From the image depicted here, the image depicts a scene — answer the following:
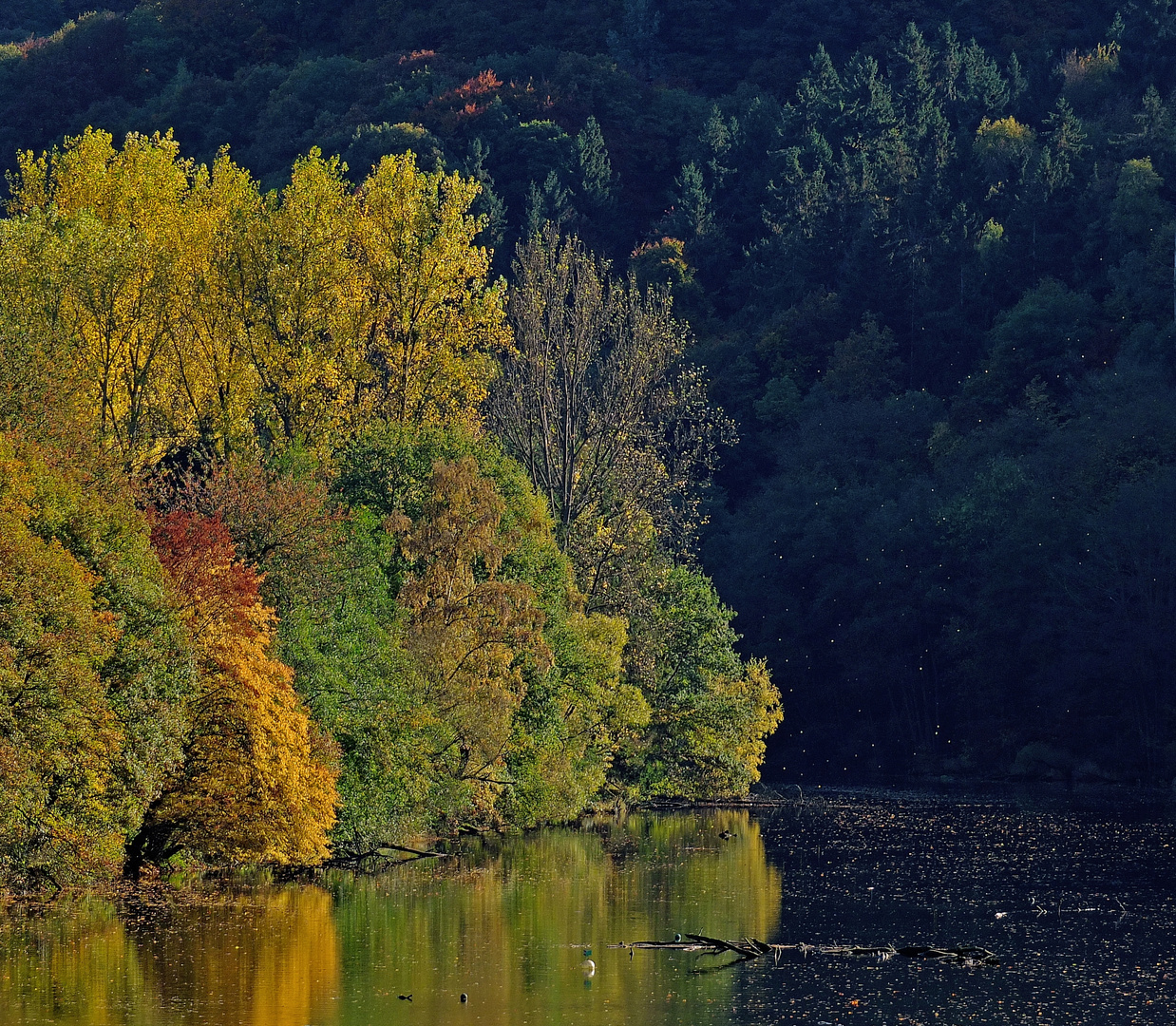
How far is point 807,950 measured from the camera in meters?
34.5

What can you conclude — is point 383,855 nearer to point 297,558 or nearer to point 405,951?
point 297,558

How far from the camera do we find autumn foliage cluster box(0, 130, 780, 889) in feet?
125

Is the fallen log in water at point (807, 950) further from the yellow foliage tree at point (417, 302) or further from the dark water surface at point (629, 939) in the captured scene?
the yellow foliage tree at point (417, 302)

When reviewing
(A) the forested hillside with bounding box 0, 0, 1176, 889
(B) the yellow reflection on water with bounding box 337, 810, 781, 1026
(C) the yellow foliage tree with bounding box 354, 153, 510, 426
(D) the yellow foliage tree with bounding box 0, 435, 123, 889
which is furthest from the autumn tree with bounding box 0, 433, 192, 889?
(C) the yellow foliage tree with bounding box 354, 153, 510, 426

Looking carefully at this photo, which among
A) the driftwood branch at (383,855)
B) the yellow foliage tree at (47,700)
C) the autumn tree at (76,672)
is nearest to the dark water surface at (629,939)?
the driftwood branch at (383,855)

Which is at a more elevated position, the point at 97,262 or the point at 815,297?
the point at 815,297

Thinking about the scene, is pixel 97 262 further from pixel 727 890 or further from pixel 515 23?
pixel 515 23

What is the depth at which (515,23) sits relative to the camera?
13700 cm

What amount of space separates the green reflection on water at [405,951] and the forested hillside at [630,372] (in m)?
3.67

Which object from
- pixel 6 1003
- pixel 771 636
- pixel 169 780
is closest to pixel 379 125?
pixel 771 636

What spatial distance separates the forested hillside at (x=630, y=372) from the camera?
50531 millimetres

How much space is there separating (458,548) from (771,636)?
5002 centimetres

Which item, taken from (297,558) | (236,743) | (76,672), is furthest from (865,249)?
(76,672)

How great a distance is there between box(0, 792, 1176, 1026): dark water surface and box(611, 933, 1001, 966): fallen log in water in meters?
0.45
